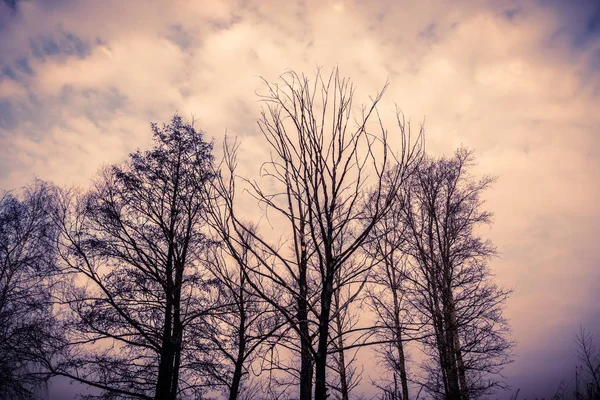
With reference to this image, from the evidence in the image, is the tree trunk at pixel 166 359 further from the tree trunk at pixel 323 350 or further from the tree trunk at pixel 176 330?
the tree trunk at pixel 323 350

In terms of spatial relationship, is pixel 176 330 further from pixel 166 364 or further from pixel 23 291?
pixel 23 291

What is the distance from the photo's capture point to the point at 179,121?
9953 mm

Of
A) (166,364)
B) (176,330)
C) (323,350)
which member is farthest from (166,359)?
(323,350)

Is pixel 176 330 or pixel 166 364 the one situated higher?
pixel 176 330

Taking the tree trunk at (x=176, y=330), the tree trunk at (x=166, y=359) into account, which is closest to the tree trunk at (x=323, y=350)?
the tree trunk at (x=166, y=359)

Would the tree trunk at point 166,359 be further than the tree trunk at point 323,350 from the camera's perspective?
Yes

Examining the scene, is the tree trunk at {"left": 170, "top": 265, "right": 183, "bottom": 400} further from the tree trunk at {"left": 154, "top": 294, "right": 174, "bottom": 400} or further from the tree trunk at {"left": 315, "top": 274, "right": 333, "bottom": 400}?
the tree trunk at {"left": 315, "top": 274, "right": 333, "bottom": 400}

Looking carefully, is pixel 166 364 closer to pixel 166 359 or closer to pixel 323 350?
pixel 166 359

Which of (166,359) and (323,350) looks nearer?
(323,350)

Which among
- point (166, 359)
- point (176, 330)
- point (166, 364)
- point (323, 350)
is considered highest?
point (176, 330)

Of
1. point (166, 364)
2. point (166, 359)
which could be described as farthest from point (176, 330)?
point (166, 364)

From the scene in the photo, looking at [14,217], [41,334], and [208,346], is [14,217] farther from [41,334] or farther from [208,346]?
[208,346]

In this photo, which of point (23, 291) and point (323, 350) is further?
point (23, 291)

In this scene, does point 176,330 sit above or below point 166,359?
above
